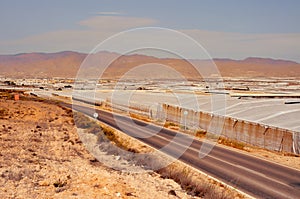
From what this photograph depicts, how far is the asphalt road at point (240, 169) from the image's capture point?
16391 mm

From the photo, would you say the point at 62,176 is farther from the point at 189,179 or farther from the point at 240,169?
the point at 240,169

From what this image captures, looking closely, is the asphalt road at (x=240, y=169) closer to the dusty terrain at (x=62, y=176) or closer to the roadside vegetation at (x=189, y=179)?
the roadside vegetation at (x=189, y=179)

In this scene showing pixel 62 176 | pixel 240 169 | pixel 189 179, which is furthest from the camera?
pixel 240 169

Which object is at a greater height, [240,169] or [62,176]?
[62,176]

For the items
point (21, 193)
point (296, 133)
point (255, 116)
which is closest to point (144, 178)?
point (21, 193)

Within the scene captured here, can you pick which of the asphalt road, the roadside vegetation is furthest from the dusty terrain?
the asphalt road

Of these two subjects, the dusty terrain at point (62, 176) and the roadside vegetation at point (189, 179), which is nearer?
the dusty terrain at point (62, 176)

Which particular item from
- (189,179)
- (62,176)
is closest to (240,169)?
(189,179)

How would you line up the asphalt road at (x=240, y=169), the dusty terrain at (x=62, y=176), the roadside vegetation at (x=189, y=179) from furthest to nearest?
the asphalt road at (x=240, y=169) < the roadside vegetation at (x=189, y=179) < the dusty terrain at (x=62, y=176)

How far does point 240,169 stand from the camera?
20.4 meters

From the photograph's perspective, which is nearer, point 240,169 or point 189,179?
point 189,179

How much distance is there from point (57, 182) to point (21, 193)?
1832 mm

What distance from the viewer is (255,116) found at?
1483 inches

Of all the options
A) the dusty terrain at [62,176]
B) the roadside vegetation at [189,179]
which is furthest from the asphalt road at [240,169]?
the dusty terrain at [62,176]
